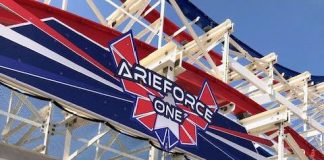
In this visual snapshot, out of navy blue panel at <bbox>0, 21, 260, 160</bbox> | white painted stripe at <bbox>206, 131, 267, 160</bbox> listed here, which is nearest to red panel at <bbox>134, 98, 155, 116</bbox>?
navy blue panel at <bbox>0, 21, 260, 160</bbox>

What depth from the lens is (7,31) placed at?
941 cm

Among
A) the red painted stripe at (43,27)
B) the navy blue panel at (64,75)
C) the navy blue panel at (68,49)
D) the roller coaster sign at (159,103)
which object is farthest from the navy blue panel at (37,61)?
the roller coaster sign at (159,103)

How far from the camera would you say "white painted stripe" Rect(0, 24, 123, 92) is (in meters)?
9.42

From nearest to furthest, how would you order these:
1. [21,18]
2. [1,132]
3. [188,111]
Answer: [21,18], [188,111], [1,132]

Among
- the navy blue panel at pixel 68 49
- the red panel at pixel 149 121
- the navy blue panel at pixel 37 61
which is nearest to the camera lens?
the navy blue panel at pixel 37 61

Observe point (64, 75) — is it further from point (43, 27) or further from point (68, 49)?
point (43, 27)

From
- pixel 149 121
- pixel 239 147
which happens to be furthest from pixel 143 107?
pixel 239 147

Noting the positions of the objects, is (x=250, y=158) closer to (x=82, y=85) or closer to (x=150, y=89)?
(x=150, y=89)

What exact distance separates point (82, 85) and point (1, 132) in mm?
3810

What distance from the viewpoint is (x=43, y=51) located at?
9.84m

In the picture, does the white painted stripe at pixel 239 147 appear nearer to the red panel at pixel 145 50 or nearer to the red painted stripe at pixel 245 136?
the red painted stripe at pixel 245 136

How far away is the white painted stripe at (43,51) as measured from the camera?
9.42 meters

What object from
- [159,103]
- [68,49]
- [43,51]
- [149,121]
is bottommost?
[149,121]

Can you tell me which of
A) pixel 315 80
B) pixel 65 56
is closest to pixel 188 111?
pixel 65 56
